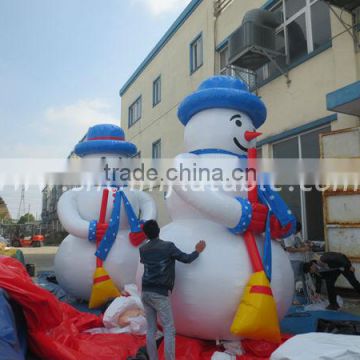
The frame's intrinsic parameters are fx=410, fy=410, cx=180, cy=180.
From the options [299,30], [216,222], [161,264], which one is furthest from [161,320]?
[299,30]

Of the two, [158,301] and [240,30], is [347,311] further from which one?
[240,30]

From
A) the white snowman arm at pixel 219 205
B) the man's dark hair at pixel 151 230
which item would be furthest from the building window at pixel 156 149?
the man's dark hair at pixel 151 230

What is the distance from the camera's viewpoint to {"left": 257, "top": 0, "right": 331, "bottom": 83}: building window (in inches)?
281

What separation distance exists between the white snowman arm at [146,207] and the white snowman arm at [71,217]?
93 cm

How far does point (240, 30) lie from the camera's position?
25.8ft

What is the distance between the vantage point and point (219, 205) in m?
3.49

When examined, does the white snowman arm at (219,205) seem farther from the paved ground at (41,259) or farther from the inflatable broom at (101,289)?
the paved ground at (41,259)

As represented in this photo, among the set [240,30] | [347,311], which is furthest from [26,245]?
[347,311]

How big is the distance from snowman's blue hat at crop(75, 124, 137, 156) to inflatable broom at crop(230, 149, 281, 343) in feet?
10.3

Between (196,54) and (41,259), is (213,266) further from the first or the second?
(41,259)

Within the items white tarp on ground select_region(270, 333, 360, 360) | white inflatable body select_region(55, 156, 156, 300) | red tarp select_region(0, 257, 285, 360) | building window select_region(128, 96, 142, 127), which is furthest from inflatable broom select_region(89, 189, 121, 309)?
building window select_region(128, 96, 142, 127)

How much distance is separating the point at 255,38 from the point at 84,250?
4.92 meters

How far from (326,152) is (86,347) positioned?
4239 mm

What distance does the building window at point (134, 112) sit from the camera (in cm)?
1608
